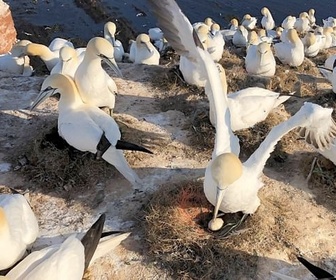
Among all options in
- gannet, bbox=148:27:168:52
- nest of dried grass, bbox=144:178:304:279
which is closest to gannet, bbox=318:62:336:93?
nest of dried grass, bbox=144:178:304:279

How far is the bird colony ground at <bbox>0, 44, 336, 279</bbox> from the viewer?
15.1 feet

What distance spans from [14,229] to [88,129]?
1.24 m

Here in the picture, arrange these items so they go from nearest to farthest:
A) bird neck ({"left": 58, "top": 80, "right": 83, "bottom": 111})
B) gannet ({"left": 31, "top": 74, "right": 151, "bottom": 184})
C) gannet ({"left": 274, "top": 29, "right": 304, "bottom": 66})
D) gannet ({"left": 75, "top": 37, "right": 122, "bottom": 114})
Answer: gannet ({"left": 31, "top": 74, "right": 151, "bottom": 184}) → bird neck ({"left": 58, "top": 80, "right": 83, "bottom": 111}) → gannet ({"left": 75, "top": 37, "right": 122, "bottom": 114}) → gannet ({"left": 274, "top": 29, "right": 304, "bottom": 66})

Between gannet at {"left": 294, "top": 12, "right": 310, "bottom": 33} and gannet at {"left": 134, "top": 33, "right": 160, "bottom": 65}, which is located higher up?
gannet at {"left": 134, "top": 33, "right": 160, "bottom": 65}

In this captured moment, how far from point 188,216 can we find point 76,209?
1.02 metres

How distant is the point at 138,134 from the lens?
243 inches

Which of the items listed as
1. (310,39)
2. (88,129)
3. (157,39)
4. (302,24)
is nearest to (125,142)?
(88,129)

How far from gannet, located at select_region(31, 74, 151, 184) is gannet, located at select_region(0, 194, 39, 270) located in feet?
2.81

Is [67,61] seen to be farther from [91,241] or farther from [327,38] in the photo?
[327,38]

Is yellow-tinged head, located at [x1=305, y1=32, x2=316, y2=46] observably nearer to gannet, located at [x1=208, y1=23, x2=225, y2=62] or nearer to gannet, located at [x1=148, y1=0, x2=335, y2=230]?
gannet, located at [x1=208, y1=23, x2=225, y2=62]

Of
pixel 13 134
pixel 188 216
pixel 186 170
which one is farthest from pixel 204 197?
pixel 13 134

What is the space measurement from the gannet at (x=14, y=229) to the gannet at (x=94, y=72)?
5.53 ft

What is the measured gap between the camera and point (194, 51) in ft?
15.5

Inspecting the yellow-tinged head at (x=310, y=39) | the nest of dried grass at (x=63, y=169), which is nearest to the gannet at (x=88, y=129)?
the nest of dried grass at (x=63, y=169)
